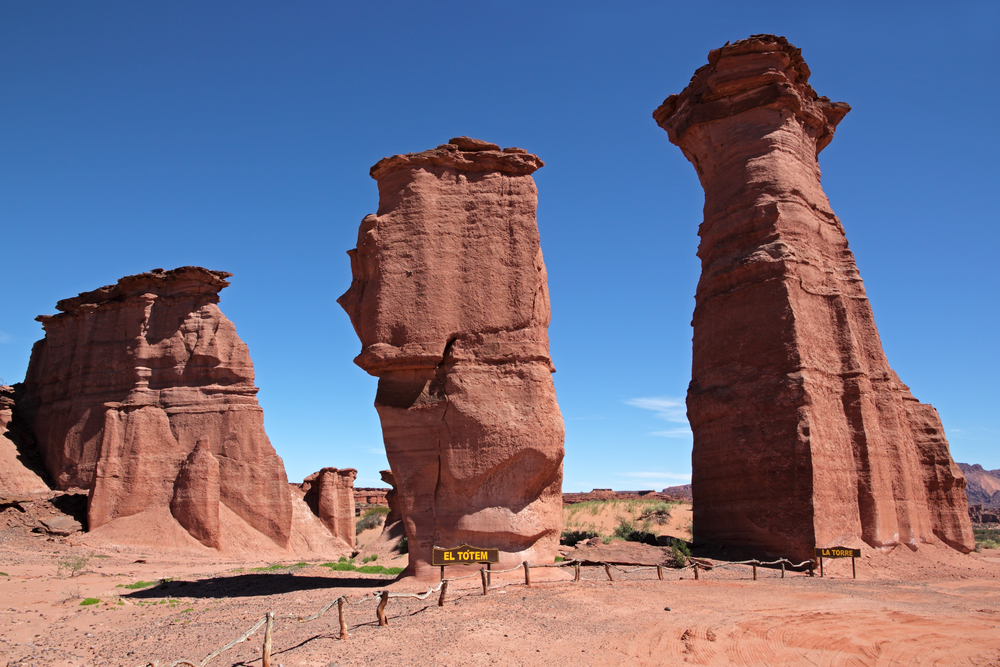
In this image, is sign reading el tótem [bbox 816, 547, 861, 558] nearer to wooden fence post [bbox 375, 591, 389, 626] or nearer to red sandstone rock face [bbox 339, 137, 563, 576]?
red sandstone rock face [bbox 339, 137, 563, 576]

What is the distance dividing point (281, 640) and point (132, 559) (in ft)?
41.1

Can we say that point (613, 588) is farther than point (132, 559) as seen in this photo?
No

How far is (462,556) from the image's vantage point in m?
9.24

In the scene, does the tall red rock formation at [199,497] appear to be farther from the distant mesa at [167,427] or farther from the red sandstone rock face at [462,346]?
the red sandstone rock face at [462,346]

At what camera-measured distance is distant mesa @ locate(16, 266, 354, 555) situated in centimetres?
1966

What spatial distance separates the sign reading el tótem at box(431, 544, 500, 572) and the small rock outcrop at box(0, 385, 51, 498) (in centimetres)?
1601

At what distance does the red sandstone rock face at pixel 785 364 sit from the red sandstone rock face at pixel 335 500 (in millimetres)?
12962

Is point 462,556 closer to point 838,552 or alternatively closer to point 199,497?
point 838,552

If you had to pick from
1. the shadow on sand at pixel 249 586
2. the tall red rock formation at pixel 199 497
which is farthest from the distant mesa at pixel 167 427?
the shadow on sand at pixel 249 586

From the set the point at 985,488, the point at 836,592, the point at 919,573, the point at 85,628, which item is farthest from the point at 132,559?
the point at 985,488

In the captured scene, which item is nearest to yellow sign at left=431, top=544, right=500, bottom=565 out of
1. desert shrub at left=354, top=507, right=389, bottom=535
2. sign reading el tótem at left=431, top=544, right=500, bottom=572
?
sign reading el tótem at left=431, top=544, right=500, bottom=572

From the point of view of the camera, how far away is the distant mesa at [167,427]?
64.5 ft

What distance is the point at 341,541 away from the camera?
77.5 feet

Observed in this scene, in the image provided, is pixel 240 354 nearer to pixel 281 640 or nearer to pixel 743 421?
pixel 743 421
